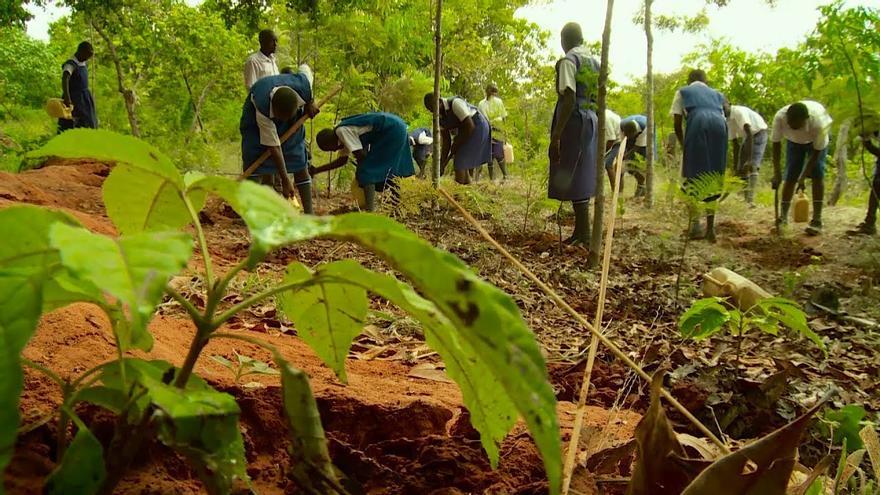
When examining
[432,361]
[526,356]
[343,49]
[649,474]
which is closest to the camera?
[526,356]

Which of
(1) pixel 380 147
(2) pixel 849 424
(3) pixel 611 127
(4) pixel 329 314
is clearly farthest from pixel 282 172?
(4) pixel 329 314

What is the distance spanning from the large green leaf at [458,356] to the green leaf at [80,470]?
293 millimetres

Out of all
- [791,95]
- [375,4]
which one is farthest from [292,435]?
[791,95]

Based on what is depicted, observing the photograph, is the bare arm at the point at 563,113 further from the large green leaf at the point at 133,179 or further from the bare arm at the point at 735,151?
the bare arm at the point at 735,151

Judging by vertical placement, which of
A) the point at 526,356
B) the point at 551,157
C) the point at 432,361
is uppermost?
the point at 551,157

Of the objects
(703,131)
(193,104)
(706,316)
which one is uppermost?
(193,104)

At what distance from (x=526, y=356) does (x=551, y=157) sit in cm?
510

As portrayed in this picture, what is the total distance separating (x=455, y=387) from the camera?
1.77 meters

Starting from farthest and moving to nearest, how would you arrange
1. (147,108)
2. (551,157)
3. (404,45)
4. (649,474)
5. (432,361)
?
(147,108), (404,45), (551,157), (432,361), (649,474)

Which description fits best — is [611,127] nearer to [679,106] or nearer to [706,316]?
[679,106]

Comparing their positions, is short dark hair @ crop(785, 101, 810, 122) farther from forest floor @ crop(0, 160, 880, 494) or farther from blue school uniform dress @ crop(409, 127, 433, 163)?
blue school uniform dress @ crop(409, 127, 433, 163)

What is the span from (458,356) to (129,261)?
38 centimetres

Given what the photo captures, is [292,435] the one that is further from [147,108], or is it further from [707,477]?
[147,108]

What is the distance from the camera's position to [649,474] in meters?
0.91
